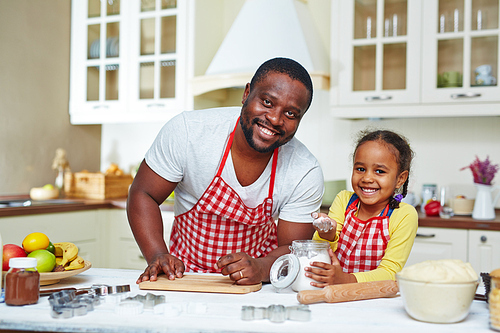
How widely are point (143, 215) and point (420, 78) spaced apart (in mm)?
1895

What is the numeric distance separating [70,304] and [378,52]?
2.38 m

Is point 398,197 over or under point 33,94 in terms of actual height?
under

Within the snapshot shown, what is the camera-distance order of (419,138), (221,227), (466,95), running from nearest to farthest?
(221,227), (466,95), (419,138)

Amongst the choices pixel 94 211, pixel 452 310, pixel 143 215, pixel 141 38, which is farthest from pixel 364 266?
pixel 141 38

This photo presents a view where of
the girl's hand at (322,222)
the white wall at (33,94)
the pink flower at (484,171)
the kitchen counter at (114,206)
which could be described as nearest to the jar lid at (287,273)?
the girl's hand at (322,222)

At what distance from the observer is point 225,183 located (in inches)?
58.7

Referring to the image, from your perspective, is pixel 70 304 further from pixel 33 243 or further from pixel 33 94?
pixel 33 94

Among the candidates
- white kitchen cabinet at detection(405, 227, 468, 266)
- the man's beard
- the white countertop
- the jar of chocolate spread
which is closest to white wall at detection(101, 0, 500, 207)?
white kitchen cabinet at detection(405, 227, 468, 266)

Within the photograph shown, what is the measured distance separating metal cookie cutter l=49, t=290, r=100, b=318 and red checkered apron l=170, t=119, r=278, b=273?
51cm

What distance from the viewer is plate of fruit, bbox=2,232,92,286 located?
1.14 meters

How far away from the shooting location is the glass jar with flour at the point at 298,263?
3.63 ft

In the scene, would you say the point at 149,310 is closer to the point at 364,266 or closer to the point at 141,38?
the point at 364,266

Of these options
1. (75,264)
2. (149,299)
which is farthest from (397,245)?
(75,264)

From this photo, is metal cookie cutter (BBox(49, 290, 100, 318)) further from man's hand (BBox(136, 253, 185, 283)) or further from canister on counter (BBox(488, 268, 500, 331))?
canister on counter (BBox(488, 268, 500, 331))
